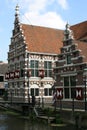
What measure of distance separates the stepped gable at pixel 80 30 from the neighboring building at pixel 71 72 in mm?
12926

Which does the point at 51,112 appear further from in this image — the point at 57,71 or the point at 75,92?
the point at 57,71

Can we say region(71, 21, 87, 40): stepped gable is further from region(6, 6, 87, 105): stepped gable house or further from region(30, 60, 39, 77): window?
region(30, 60, 39, 77): window

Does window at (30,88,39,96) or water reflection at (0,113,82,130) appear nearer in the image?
water reflection at (0,113,82,130)

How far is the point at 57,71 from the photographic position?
38.2 m

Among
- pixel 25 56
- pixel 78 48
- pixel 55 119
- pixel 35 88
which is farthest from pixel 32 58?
pixel 55 119

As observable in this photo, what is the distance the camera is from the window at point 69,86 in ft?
117

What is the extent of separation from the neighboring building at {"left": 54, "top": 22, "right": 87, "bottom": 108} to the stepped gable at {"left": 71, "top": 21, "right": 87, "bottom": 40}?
1293 cm

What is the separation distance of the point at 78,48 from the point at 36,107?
835cm

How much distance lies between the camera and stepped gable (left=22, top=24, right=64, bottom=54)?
4975 centimetres

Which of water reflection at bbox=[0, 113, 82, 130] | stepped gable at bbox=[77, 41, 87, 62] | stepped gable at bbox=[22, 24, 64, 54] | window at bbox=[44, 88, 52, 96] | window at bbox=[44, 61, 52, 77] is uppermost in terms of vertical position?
stepped gable at bbox=[22, 24, 64, 54]

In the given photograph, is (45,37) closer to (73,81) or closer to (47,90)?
(47,90)

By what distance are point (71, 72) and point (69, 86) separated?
5.33 feet

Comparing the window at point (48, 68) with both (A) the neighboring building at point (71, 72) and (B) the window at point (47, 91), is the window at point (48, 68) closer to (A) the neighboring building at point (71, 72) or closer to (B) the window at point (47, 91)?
(B) the window at point (47, 91)

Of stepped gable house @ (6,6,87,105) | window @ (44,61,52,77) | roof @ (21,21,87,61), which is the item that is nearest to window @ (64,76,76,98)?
stepped gable house @ (6,6,87,105)
